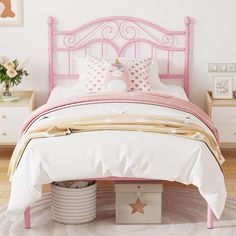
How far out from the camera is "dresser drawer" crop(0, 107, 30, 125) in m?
5.77

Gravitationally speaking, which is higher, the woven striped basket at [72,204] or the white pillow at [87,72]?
the white pillow at [87,72]

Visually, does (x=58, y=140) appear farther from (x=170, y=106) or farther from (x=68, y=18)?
(x=68, y=18)

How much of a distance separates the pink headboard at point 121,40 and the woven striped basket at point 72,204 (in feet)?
6.22

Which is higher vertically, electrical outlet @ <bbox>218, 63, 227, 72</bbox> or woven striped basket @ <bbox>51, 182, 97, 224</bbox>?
electrical outlet @ <bbox>218, 63, 227, 72</bbox>

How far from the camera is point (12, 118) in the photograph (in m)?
5.78

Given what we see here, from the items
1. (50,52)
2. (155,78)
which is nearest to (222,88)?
(155,78)

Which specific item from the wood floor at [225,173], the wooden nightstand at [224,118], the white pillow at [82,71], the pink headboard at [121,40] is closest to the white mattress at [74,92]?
the white pillow at [82,71]

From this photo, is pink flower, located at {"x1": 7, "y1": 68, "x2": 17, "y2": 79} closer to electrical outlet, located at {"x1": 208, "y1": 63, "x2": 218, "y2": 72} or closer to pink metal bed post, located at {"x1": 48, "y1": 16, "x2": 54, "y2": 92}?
pink metal bed post, located at {"x1": 48, "y1": 16, "x2": 54, "y2": 92}

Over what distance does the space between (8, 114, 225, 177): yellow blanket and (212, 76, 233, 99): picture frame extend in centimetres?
155

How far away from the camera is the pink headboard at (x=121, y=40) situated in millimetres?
6121

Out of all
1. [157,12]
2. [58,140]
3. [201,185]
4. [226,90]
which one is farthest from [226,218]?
[157,12]

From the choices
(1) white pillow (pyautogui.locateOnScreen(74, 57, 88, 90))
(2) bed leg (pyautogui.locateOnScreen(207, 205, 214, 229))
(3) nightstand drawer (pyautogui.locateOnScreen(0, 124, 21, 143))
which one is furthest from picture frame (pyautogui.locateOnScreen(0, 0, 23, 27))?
(2) bed leg (pyautogui.locateOnScreen(207, 205, 214, 229))

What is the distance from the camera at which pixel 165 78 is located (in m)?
6.18

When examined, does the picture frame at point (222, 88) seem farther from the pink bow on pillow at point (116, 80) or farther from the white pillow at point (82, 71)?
the white pillow at point (82, 71)
